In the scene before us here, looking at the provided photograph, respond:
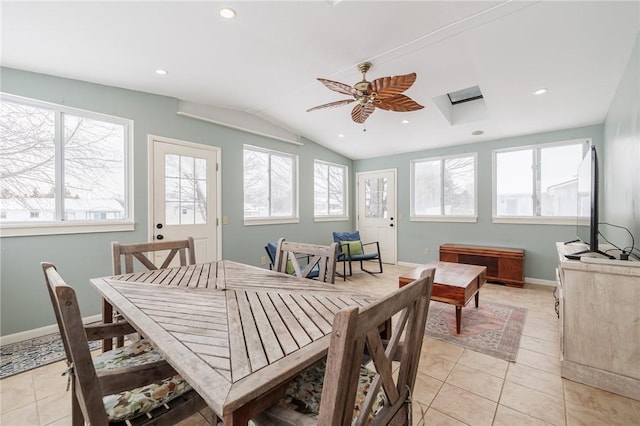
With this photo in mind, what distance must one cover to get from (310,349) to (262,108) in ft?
12.6

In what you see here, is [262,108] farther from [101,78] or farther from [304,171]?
[101,78]

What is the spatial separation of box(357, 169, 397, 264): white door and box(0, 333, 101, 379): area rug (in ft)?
Answer: 16.2

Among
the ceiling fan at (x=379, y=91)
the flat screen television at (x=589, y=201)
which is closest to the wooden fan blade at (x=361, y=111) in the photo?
the ceiling fan at (x=379, y=91)

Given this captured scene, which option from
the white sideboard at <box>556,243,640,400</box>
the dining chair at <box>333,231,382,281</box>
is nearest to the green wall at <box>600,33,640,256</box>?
the white sideboard at <box>556,243,640,400</box>

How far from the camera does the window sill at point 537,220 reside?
4.08 m

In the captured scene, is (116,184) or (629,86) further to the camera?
(116,184)

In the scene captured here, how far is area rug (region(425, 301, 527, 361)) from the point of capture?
2.39 meters

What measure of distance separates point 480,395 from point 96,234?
3726 millimetres

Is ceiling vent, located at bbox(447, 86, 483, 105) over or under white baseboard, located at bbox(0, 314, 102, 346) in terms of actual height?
over

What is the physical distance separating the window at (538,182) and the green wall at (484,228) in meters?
0.12

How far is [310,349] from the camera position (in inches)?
34.7

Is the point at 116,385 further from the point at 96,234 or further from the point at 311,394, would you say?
the point at 96,234

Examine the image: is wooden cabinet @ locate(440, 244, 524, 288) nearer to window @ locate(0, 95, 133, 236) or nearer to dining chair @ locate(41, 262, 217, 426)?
dining chair @ locate(41, 262, 217, 426)

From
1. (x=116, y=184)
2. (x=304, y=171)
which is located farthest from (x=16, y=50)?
→ (x=304, y=171)
